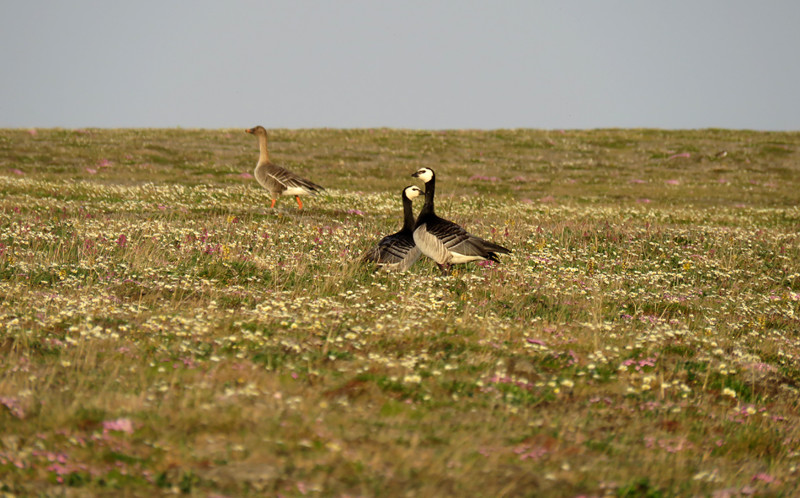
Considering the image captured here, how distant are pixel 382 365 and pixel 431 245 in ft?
17.2

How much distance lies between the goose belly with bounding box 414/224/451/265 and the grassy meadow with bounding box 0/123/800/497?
1.91 feet

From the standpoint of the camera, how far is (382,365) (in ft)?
25.6

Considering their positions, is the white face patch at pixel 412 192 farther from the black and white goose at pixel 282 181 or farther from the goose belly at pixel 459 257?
the black and white goose at pixel 282 181

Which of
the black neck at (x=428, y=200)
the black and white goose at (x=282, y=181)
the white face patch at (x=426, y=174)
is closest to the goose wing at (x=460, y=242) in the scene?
the black neck at (x=428, y=200)

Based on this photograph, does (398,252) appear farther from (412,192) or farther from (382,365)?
(382,365)

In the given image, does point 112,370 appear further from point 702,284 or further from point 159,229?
point 702,284

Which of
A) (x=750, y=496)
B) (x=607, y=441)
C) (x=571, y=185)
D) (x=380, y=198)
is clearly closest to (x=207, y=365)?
(x=607, y=441)

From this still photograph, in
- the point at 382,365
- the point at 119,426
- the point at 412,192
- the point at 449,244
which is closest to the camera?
the point at 119,426

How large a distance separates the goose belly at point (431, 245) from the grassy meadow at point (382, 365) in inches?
22.9

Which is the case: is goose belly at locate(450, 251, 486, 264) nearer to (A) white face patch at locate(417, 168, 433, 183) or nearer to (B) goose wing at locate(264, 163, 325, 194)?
(A) white face patch at locate(417, 168, 433, 183)

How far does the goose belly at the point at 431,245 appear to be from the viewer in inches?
498

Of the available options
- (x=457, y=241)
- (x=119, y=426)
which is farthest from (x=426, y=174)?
(x=119, y=426)

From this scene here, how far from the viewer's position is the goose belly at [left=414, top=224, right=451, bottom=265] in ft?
41.5

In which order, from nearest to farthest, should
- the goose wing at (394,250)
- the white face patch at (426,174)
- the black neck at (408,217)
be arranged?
the goose wing at (394,250)
the white face patch at (426,174)
the black neck at (408,217)
